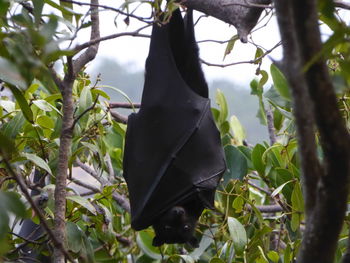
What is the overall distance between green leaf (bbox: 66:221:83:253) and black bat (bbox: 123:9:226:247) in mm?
288

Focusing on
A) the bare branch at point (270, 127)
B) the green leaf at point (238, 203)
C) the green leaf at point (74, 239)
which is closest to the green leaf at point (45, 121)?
the green leaf at point (74, 239)

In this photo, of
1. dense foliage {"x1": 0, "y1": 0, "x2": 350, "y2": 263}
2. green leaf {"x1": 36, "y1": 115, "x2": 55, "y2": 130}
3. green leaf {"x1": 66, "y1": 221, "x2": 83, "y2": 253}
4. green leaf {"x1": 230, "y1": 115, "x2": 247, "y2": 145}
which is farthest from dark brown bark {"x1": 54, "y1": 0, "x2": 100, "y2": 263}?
green leaf {"x1": 230, "y1": 115, "x2": 247, "y2": 145}

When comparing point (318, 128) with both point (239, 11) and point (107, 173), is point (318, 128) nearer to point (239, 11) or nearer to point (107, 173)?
point (239, 11)

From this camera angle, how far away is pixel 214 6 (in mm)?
1560

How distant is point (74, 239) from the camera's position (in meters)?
1.79

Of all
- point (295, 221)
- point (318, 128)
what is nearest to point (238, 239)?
point (295, 221)

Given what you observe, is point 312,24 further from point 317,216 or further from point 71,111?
point 71,111

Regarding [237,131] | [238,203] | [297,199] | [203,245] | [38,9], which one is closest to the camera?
[38,9]

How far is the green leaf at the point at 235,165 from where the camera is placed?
2385mm

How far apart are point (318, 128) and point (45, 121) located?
1.36m

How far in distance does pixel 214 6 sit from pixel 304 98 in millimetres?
762

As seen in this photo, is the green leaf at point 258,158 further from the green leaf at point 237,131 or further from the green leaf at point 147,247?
the green leaf at point 237,131

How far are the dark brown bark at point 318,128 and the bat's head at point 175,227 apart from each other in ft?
3.49

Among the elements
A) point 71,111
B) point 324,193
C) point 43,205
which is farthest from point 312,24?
point 43,205
